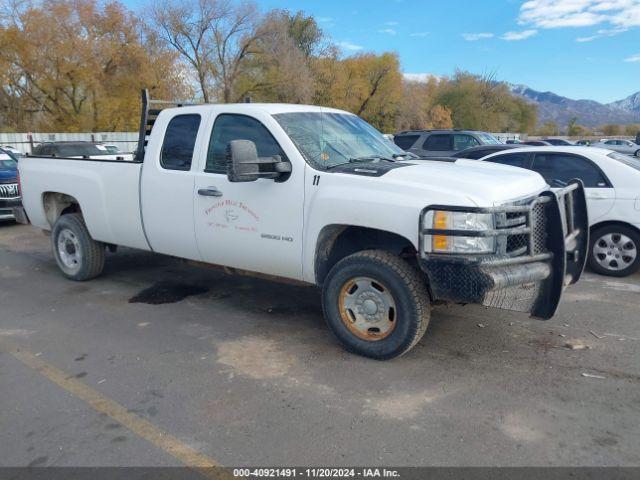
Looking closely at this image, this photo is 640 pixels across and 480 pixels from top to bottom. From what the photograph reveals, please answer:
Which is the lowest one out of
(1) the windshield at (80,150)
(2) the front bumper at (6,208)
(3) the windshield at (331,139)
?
(2) the front bumper at (6,208)

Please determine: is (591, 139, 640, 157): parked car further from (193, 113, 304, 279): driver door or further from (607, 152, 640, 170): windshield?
(193, 113, 304, 279): driver door

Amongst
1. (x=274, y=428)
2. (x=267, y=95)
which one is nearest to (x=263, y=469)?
(x=274, y=428)

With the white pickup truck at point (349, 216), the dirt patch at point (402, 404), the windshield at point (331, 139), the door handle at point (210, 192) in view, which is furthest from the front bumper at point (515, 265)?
the door handle at point (210, 192)

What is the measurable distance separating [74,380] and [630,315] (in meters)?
4.95

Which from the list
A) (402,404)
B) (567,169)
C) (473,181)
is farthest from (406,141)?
(402,404)

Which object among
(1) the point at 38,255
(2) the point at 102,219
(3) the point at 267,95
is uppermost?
(3) the point at 267,95

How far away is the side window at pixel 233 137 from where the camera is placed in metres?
4.66

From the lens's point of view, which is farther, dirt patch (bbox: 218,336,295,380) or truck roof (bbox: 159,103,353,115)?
truck roof (bbox: 159,103,353,115)

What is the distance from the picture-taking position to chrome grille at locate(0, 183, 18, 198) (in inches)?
419

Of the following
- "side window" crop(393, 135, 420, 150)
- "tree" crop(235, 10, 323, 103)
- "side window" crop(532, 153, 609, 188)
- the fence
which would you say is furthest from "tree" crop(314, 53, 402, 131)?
"side window" crop(532, 153, 609, 188)

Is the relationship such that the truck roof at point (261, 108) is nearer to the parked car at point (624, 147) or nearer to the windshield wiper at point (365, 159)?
the windshield wiper at point (365, 159)

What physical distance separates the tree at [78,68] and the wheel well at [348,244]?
121 feet

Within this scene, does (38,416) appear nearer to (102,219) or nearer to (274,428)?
(274,428)

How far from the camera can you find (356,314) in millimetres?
4250
